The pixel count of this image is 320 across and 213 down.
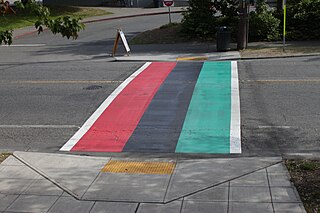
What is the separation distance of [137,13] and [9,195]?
33.4 metres

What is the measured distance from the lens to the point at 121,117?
11102 millimetres

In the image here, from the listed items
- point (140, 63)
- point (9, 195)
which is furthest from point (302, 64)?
point (9, 195)

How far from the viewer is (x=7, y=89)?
1453cm

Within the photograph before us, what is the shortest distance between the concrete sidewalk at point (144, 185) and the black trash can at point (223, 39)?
13.0 m

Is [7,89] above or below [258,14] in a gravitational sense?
below

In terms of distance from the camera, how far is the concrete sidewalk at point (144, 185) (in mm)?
6156

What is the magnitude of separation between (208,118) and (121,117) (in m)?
1.95

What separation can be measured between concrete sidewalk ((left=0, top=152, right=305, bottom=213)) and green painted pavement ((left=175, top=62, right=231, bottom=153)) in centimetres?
94

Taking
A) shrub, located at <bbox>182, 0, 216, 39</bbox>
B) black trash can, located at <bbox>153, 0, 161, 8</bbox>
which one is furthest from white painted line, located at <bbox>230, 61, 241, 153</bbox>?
black trash can, located at <bbox>153, 0, 161, 8</bbox>

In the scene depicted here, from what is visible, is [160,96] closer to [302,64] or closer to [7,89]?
[7,89]

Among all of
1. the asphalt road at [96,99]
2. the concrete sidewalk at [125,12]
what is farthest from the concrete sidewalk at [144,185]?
the concrete sidewalk at [125,12]

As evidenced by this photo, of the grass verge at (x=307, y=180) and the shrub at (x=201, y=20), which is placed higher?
the shrub at (x=201, y=20)

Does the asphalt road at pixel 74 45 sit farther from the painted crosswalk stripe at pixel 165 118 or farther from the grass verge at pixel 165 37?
the painted crosswalk stripe at pixel 165 118

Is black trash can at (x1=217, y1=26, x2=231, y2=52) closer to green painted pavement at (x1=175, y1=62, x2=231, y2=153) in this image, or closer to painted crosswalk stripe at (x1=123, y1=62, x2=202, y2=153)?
green painted pavement at (x1=175, y1=62, x2=231, y2=153)
